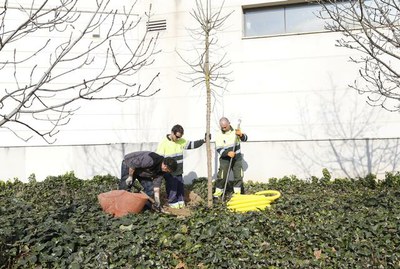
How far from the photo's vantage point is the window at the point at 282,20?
10.5 metres

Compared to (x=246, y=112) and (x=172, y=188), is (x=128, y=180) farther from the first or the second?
(x=246, y=112)

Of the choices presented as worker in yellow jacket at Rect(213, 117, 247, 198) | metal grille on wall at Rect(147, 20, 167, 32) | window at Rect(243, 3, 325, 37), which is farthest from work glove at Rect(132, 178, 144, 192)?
window at Rect(243, 3, 325, 37)

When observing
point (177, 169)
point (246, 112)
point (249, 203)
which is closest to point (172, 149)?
point (177, 169)

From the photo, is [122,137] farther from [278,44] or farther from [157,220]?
[157,220]

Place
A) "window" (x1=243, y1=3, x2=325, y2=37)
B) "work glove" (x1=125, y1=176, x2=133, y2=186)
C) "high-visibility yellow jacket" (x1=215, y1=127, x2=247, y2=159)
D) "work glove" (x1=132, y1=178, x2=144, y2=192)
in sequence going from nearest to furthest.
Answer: "work glove" (x1=125, y1=176, x2=133, y2=186) < "work glove" (x1=132, y1=178, x2=144, y2=192) < "high-visibility yellow jacket" (x1=215, y1=127, x2=247, y2=159) < "window" (x1=243, y1=3, x2=325, y2=37)

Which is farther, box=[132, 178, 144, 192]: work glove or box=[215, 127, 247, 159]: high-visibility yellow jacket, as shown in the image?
box=[215, 127, 247, 159]: high-visibility yellow jacket

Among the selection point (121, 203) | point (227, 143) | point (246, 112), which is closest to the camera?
point (121, 203)

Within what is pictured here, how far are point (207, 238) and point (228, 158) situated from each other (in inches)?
143

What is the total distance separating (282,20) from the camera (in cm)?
1073

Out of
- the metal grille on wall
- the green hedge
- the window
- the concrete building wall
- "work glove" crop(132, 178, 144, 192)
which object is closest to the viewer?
the green hedge

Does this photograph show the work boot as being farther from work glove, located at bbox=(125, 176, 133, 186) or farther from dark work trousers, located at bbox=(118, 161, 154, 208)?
work glove, located at bbox=(125, 176, 133, 186)

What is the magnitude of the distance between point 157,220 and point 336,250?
2.26 metres

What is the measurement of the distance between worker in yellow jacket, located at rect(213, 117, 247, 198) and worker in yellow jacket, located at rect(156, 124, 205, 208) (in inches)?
30.5

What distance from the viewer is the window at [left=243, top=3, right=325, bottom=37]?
34.5 ft
